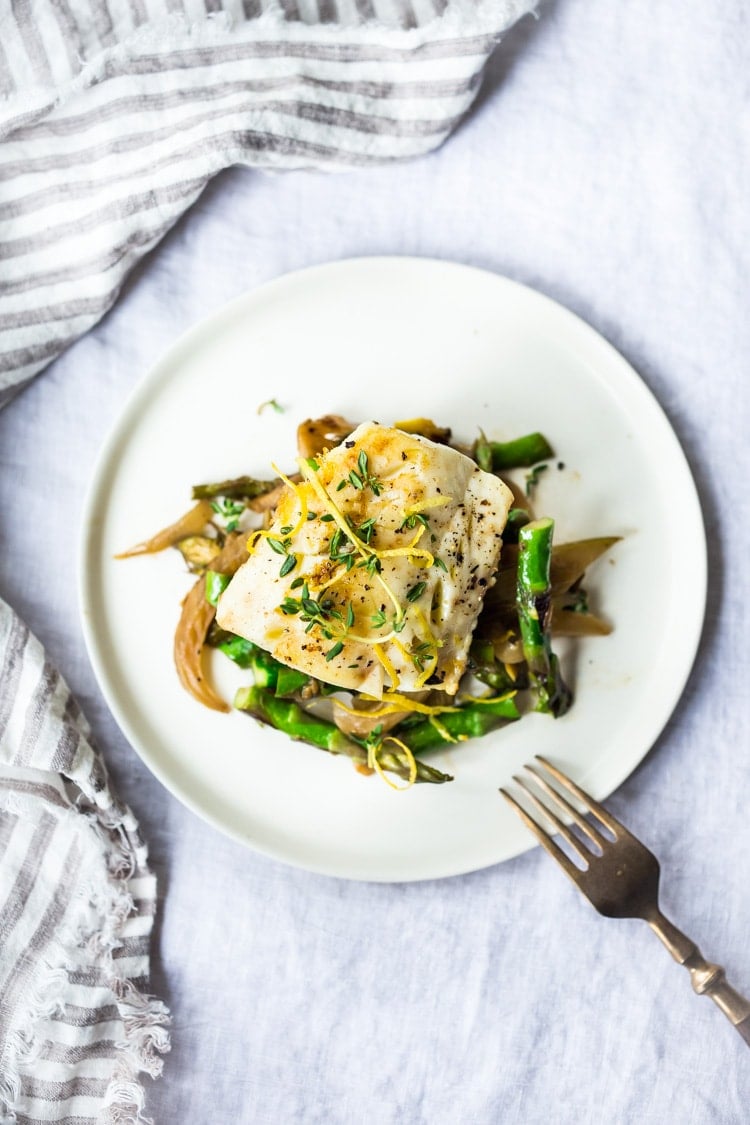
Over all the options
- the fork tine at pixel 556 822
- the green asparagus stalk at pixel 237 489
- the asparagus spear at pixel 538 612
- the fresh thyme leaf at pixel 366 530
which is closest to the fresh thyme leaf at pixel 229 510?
the green asparagus stalk at pixel 237 489

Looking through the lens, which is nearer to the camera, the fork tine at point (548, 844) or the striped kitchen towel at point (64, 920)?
the fork tine at point (548, 844)

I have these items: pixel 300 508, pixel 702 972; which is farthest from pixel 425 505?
pixel 702 972

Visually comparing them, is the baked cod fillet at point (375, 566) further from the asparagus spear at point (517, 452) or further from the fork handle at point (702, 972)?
the fork handle at point (702, 972)

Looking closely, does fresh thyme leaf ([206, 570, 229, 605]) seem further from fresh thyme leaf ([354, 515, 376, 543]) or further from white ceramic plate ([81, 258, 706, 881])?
fresh thyme leaf ([354, 515, 376, 543])

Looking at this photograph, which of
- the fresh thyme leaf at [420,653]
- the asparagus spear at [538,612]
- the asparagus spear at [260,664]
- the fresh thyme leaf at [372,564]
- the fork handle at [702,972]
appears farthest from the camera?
the asparagus spear at [260,664]

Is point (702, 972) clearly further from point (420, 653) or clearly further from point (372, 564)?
point (372, 564)

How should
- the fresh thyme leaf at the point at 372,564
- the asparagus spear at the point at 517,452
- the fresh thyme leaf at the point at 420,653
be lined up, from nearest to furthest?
the fresh thyme leaf at the point at 372,564
the fresh thyme leaf at the point at 420,653
the asparagus spear at the point at 517,452

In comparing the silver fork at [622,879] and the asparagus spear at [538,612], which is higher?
the asparagus spear at [538,612]
